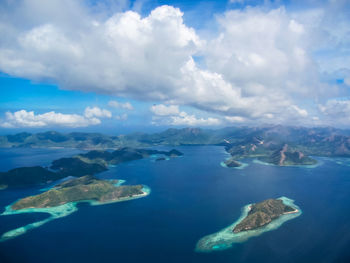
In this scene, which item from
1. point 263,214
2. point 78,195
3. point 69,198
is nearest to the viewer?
point 263,214

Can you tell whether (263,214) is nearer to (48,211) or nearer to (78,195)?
(78,195)

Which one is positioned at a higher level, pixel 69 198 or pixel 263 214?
pixel 69 198

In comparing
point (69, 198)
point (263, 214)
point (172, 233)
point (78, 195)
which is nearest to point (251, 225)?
point (263, 214)

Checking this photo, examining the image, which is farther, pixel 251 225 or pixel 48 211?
pixel 48 211

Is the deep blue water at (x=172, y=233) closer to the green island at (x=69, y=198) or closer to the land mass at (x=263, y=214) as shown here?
the green island at (x=69, y=198)

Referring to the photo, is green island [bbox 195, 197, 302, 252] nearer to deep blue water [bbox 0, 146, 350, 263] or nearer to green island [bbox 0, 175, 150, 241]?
deep blue water [bbox 0, 146, 350, 263]

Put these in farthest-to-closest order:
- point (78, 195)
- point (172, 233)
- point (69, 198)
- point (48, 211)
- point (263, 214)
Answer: point (78, 195)
point (69, 198)
point (48, 211)
point (263, 214)
point (172, 233)
